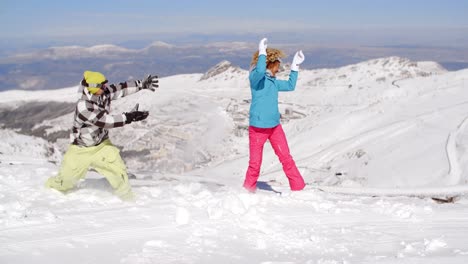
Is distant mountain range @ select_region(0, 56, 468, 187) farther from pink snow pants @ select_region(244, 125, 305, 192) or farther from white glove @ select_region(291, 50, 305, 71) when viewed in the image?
white glove @ select_region(291, 50, 305, 71)

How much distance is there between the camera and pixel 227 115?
21.3 meters

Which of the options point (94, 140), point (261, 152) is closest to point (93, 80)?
point (94, 140)

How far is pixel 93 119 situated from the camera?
216 inches

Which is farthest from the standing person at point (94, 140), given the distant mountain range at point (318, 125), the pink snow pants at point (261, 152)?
the distant mountain range at point (318, 125)

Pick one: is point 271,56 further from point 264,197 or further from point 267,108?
point 264,197

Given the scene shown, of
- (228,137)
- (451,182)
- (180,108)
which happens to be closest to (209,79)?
(180,108)

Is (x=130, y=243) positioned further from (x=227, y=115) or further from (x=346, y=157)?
(x=227, y=115)

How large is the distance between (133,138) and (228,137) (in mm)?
3829

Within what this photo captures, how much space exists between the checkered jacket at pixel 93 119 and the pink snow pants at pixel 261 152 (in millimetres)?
1898

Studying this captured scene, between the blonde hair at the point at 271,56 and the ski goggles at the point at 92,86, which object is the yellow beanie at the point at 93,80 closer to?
the ski goggles at the point at 92,86

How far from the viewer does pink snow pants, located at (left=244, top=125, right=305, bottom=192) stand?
253 inches

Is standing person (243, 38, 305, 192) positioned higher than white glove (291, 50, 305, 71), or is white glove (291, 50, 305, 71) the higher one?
white glove (291, 50, 305, 71)

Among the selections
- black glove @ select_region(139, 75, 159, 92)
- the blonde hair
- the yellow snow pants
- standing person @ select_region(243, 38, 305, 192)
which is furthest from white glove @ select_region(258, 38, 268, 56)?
the yellow snow pants

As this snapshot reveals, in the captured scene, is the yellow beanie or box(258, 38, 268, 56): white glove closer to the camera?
the yellow beanie
